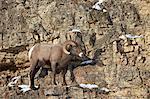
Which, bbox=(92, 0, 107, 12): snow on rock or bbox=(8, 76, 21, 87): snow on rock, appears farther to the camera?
bbox=(92, 0, 107, 12): snow on rock

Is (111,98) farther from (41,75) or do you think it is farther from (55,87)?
(41,75)

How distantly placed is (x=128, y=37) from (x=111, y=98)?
2.86 m

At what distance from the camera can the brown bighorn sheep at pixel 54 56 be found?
13.2 meters

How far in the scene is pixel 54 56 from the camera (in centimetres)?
1323

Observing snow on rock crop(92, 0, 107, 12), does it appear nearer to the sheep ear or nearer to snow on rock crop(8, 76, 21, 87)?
the sheep ear

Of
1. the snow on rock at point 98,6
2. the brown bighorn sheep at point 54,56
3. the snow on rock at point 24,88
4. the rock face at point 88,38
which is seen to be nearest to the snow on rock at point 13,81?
the rock face at point 88,38

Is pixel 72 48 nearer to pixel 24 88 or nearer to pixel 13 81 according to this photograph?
pixel 24 88

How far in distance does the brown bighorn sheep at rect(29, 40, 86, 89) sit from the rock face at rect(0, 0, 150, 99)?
69 cm

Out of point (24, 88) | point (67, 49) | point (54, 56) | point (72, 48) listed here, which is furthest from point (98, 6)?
point (24, 88)

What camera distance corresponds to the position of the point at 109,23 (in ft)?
51.2

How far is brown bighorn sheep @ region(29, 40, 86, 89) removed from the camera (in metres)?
13.2

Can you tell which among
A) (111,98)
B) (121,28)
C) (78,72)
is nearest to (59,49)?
(78,72)

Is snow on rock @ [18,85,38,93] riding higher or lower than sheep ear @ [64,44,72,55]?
lower

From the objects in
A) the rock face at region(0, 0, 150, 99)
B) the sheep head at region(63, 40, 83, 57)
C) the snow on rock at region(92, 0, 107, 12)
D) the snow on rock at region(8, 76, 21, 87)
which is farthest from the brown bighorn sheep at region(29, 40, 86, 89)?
the snow on rock at region(92, 0, 107, 12)
